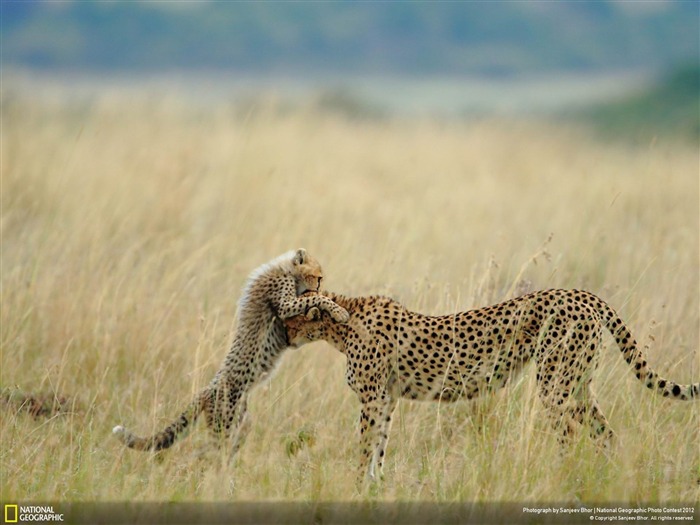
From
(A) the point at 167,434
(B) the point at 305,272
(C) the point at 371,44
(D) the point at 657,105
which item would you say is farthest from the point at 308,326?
(C) the point at 371,44

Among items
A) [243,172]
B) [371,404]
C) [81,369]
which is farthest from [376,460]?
[243,172]

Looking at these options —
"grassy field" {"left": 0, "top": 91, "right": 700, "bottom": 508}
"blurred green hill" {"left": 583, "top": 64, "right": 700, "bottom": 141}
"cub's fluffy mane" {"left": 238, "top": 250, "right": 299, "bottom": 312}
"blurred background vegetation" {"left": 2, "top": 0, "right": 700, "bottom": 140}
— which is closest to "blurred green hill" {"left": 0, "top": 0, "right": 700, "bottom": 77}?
"blurred background vegetation" {"left": 2, "top": 0, "right": 700, "bottom": 140}

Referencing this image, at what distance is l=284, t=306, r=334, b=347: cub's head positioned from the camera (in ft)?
14.5

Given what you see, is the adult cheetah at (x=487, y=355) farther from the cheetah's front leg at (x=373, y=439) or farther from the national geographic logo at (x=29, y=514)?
the national geographic logo at (x=29, y=514)

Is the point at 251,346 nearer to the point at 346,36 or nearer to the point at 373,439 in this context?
the point at 373,439

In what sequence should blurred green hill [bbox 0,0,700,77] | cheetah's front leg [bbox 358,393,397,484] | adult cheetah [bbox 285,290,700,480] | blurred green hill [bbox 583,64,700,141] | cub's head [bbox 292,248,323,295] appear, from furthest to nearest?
blurred green hill [bbox 0,0,700,77]
blurred green hill [bbox 583,64,700,141]
cub's head [bbox 292,248,323,295]
cheetah's front leg [bbox 358,393,397,484]
adult cheetah [bbox 285,290,700,480]

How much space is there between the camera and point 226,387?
4465mm

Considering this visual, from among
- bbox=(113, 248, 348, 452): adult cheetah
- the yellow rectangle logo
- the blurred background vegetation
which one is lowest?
the yellow rectangle logo

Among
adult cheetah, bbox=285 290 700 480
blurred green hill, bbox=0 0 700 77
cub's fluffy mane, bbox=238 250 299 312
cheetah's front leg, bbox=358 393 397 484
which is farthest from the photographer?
blurred green hill, bbox=0 0 700 77

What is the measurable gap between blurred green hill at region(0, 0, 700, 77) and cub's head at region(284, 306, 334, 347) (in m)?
73.8

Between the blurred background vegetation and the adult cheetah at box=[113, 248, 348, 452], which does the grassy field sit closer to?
the adult cheetah at box=[113, 248, 348, 452]

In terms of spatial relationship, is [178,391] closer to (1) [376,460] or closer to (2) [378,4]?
(1) [376,460]

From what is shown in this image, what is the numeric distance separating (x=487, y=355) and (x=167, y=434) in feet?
4.59

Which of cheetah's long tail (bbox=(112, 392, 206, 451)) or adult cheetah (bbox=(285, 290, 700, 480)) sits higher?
adult cheetah (bbox=(285, 290, 700, 480))
